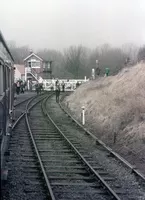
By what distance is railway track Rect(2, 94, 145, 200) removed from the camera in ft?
23.2

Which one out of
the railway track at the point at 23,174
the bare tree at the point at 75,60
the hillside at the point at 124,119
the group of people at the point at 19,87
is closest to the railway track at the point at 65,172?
the railway track at the point at 23,174

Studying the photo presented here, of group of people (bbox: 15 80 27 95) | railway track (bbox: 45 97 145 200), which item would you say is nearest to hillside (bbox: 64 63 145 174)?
railway track (bbox: 45 97 145 200)

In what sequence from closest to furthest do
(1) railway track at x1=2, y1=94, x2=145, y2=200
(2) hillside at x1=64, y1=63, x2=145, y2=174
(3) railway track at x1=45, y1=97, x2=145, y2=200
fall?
(1) railway track at x1=2, y1=94, x2=145, y2=200 → (3) railway track at x1=45, y1=97, x2=145, y2=200 → (2) hillside at x1=64, y1=63, x2=145, y2=174

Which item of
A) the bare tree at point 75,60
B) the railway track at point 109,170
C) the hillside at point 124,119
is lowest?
the railway track at point 109,170

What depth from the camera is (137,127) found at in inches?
489

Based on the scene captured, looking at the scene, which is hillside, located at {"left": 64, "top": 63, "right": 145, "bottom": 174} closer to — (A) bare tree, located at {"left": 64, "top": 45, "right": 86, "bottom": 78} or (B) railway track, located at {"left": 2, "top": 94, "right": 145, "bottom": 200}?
(B) railway track, located at {"left": 2, "top": 94, "right": 145, "bottom": 200}

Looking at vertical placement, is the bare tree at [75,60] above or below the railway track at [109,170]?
above

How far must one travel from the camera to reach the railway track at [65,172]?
707 centimetres

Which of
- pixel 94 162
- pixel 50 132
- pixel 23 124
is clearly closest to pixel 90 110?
pixel 23 124

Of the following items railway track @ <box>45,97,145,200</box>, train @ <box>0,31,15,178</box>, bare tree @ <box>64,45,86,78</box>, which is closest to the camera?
train @ <box>0,31,15,178</box>

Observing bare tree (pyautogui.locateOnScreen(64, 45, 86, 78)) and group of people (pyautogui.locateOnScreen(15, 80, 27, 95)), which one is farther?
bare tree (pyautogui.locateOnScreen(64, 45, 86, 78))

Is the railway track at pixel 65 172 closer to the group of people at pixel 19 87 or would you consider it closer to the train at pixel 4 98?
the train at pixel 4 98

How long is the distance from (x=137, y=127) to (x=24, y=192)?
624cm

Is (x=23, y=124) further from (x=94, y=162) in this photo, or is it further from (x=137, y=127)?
(x=94, y=162)
